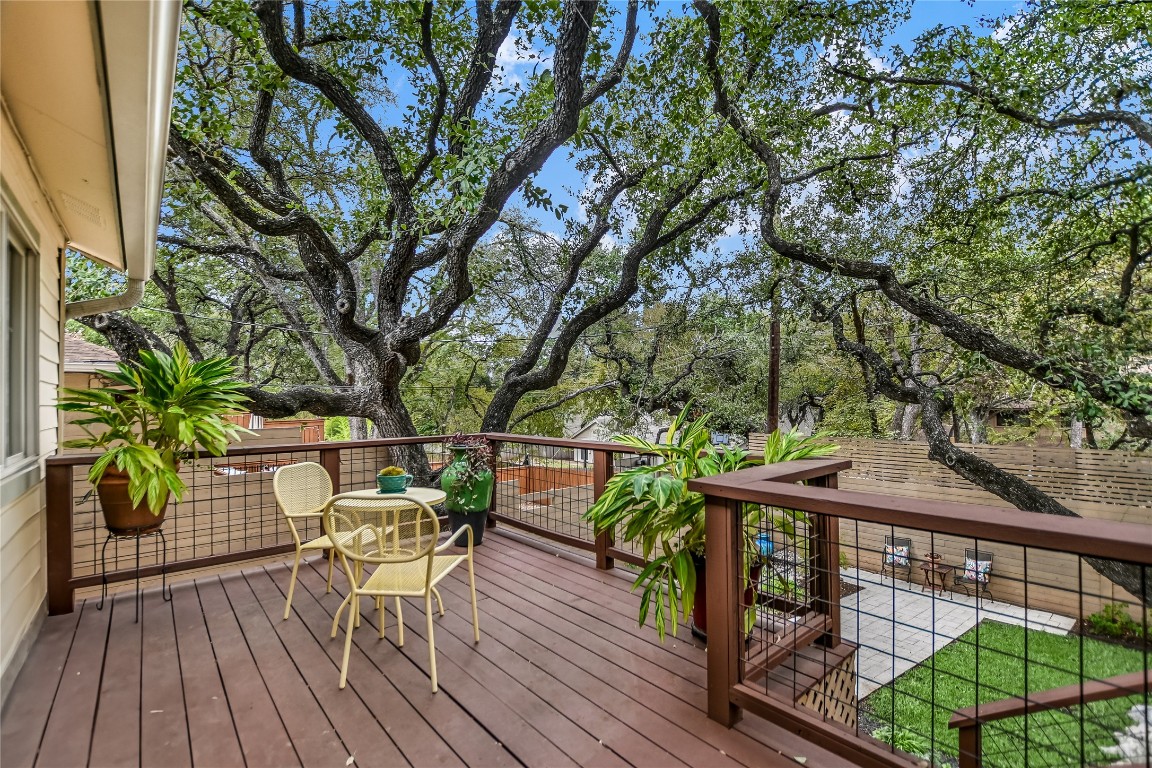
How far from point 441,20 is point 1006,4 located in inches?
249

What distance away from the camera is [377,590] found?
2424 mm

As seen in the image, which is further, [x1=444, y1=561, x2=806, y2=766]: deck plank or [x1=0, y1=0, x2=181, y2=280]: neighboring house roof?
[x1=444, y1=561, x2=806, y2=766]: deck plank

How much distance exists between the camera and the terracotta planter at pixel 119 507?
9.60 feet

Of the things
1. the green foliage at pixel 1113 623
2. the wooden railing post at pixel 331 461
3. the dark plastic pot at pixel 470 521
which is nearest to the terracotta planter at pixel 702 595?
the dark plastic pot at pixel 470 521

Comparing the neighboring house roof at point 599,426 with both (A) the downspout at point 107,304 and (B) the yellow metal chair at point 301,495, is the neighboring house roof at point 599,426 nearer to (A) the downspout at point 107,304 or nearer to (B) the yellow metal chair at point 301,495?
(B) the yellow metal chair at point 301,495

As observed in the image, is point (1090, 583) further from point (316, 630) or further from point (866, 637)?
point (316, 630)

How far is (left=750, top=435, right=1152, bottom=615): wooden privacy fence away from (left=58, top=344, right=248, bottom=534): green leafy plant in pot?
6.12 m

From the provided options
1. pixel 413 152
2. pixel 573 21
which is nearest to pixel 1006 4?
pixel 573 21

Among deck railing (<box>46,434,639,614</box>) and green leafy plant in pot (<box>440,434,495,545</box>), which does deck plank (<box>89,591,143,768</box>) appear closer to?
deck railing (<box>46,434,639,614</box>)

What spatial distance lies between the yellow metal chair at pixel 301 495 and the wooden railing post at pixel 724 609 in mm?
2144

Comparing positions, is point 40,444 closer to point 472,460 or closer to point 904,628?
point 472,460

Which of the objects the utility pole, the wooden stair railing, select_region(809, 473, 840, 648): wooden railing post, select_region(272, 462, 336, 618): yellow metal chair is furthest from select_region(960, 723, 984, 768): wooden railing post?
the utility pole

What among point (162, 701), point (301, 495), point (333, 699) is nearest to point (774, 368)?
point (301, 495)

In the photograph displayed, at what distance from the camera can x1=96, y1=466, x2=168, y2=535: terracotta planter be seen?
293 centimetres
